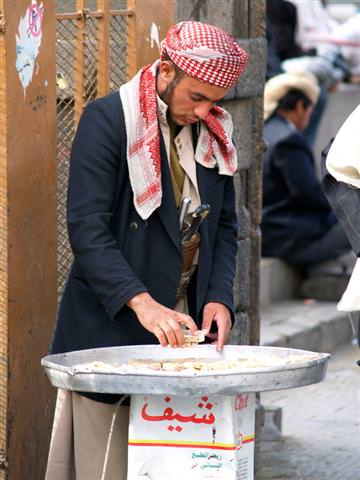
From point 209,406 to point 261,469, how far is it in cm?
214

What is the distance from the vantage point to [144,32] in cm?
465

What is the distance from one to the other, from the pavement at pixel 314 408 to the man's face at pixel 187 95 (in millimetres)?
2213

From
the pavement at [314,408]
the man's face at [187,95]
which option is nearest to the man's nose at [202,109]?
the man's face at [187,95]

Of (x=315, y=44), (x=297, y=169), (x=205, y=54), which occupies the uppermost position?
(x=205, y=54)

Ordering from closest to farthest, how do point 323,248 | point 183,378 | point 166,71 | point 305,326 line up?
point 183,378, point 166,71, point 305,326, point 323,248

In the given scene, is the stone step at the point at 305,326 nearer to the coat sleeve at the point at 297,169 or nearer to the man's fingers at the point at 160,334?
the coat sleeve at the point at 297,169

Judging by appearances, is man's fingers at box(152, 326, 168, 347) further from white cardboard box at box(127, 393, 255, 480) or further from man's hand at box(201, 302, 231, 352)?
man's hand at box(201, 302, 231, 352)

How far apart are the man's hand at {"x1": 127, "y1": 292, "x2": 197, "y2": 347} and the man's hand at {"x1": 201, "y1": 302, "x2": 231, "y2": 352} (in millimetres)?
245

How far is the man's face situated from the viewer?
375 centimetres

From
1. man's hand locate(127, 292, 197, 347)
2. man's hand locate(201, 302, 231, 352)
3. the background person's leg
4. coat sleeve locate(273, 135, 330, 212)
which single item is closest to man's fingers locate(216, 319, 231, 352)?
man's hand locate(201, 302, 231, 352)

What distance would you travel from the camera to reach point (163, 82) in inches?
151

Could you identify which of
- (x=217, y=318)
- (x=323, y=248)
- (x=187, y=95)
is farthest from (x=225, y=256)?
(x=323, y=248)

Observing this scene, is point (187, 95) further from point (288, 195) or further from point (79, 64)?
point (288, 195)

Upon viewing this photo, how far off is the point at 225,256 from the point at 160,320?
55 cm
